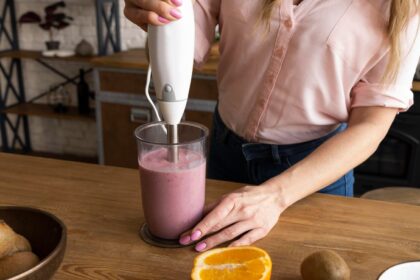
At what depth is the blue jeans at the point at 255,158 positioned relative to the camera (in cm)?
107

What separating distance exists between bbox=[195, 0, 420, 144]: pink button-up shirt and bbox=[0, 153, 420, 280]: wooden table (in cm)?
19

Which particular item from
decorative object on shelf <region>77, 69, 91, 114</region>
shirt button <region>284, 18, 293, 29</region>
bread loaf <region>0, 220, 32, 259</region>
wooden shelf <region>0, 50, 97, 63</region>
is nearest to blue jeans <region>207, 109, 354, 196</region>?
shirt button <region>284, 18, 293, 29</region>

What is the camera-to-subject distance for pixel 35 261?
564 millimetres

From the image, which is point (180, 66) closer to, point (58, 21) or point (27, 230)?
point (27, 230)

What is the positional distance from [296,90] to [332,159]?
20 centimetres

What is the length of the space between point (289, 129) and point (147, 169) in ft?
1.43

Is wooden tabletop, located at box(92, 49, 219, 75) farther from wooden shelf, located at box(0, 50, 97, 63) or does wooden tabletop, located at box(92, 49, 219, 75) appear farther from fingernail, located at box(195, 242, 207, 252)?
fingernail, located at box(195, 242, 207, 252)

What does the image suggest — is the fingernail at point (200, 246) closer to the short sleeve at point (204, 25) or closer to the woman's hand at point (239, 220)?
the woman's hand at point (239, 220)

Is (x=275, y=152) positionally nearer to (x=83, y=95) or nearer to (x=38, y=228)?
(x=38, y=228)

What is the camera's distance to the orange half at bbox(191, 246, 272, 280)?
62cm

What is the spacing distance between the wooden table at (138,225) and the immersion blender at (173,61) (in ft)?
0.55

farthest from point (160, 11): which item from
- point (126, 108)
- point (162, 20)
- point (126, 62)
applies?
point (126, 108)

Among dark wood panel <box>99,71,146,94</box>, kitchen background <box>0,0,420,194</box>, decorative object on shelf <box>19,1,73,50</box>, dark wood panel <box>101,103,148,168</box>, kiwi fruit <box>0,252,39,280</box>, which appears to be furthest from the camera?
decorative object on shelf <box>19,1,73,50</box>

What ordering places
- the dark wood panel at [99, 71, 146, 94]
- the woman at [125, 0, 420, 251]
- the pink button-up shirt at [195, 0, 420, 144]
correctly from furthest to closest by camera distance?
the dark wood panel at [99, 71, 146, 94] < the pink button-up shirt at [195, 0, 420, 144] < the woman at [125, 0, 420, 251]
